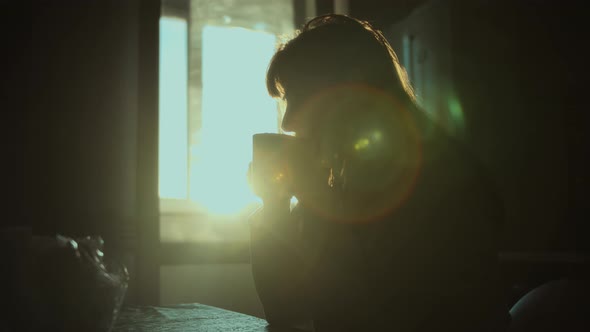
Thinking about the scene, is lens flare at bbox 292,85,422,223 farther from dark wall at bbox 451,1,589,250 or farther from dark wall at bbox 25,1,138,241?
dark wall at bbox 451,1,589,250

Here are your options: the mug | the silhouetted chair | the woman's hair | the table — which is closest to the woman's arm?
the mug

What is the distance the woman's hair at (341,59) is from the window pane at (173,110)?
1.29m

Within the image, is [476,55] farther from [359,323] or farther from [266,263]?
[359,323]

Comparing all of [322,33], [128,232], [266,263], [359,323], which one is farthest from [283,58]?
[128,232]

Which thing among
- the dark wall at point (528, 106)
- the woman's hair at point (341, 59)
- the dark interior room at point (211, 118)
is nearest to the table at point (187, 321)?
the woman's hair at point (341, 59)

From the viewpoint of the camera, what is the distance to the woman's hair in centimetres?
105

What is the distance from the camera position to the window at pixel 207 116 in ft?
7.55

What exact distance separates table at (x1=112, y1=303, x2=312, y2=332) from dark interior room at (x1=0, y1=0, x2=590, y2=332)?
88 cm

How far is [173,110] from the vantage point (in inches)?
91.6

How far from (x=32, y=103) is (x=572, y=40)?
2.12 m

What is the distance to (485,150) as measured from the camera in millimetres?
2375

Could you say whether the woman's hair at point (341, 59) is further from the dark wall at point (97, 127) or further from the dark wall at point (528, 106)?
the dark wall at point (528, 106)

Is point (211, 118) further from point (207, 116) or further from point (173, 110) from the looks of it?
point (173, 110)

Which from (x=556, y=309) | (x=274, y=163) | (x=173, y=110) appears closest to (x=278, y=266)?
(x=274, y=163)
